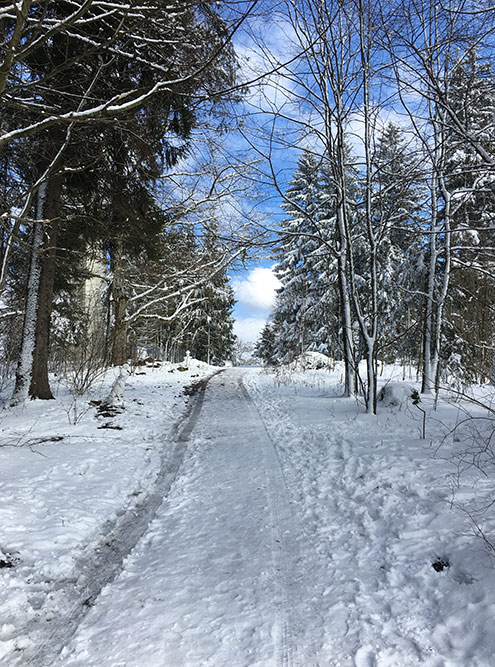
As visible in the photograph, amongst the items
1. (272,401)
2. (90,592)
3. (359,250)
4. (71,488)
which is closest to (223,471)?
(71,488)

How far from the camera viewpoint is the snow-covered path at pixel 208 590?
194 centimetres

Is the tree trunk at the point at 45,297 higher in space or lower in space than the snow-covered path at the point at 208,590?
higher

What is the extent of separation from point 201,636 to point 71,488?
253cm

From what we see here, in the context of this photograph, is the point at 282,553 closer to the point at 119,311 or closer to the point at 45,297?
the point at 45,297

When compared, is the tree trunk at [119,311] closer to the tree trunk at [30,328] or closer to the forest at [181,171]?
the forest at [181,171]

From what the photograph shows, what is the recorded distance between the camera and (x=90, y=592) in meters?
2.46

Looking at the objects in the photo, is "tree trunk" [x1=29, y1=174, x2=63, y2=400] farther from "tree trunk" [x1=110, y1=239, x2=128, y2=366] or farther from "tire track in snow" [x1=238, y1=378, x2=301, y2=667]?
"tire track in snow" [x1=238, y1=378, x2=301, y2=667]

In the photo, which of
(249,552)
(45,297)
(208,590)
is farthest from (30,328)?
(208,590)

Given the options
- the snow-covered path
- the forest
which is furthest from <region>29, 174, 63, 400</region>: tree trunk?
the snow-covered path

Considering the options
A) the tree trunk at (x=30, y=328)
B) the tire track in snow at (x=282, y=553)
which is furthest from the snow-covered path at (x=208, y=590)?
the tree trunk at (x=30, y=328)

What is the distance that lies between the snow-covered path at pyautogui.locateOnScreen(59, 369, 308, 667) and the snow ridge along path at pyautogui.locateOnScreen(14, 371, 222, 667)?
8 cm

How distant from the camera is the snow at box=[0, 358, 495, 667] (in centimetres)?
200

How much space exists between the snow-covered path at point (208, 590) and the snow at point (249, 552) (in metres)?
0.01

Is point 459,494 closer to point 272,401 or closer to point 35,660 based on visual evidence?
point 35,660
